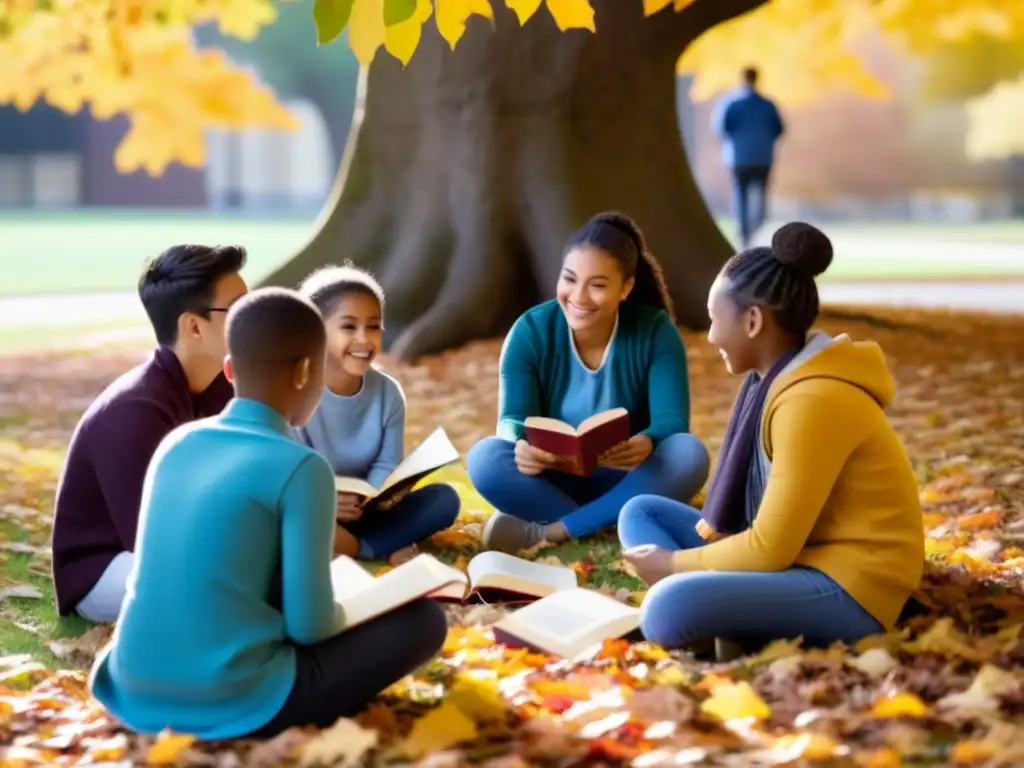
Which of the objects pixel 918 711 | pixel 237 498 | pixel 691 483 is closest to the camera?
pixel 237 498

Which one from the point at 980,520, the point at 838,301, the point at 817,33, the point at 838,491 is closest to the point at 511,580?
the point at 838,491

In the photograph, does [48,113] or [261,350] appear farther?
[48,113]

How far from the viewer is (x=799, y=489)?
11.8 feet

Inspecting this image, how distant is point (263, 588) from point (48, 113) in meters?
39.5

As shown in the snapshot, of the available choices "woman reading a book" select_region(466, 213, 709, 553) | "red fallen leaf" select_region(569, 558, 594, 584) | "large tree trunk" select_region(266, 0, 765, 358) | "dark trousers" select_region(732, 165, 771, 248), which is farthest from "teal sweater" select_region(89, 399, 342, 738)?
"dark trousers" select_region(732, 165, 771, 248)

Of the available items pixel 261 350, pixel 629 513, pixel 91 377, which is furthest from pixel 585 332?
pixel 91 377

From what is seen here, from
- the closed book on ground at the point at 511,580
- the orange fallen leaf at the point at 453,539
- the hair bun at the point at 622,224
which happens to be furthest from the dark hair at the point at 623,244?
the closed book on ground at the point at 511,580

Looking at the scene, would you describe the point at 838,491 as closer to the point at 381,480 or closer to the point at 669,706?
the point at 669,706

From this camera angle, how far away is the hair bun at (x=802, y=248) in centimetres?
369

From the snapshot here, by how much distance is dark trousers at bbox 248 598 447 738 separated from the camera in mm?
3232

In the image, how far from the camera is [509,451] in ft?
17.9

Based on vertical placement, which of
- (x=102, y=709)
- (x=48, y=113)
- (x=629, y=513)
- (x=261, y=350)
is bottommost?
(x=102, y=709)

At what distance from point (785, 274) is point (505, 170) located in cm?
618

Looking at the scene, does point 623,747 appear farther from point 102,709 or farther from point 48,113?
point 48,113
